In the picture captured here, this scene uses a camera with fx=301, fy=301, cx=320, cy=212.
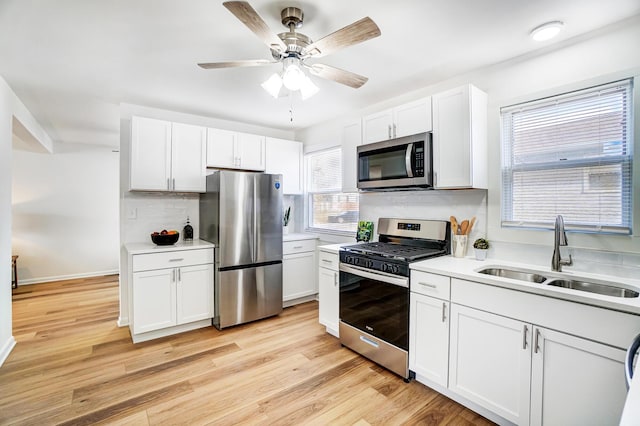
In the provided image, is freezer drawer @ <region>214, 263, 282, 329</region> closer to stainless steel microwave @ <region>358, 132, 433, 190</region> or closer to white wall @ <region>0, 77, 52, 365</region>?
stainless steel microwave @ <region>358, 132, 433, 190</region>

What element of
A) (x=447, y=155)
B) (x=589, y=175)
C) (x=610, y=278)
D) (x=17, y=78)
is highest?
(x=17, y=78)

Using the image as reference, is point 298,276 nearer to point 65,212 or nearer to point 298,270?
point 298,270

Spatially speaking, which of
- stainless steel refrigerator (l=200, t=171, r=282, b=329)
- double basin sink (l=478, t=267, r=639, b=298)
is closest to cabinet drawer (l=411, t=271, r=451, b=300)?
double basin sink (l=478, t=267, r=639, b=298)

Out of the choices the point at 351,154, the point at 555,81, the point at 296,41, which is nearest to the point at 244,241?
the point at 351,154

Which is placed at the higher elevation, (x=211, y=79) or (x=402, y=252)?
(x=211, y=79)

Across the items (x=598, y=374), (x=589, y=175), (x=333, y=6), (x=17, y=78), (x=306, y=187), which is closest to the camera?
(x=598, y=374)

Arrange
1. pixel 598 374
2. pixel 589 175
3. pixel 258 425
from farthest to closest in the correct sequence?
pixel 589 175
pixel 258 425
pixel 598 374

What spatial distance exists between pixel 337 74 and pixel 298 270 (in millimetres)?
2612

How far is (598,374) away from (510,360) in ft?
1.24

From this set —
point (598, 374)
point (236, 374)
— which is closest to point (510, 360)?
point (598, 374)

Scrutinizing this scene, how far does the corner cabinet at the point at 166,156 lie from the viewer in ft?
10.2

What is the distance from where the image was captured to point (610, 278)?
1798 mm

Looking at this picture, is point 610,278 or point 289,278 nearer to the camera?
point 610,278

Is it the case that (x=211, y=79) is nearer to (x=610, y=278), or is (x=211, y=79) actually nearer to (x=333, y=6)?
(x=333, y=6)
